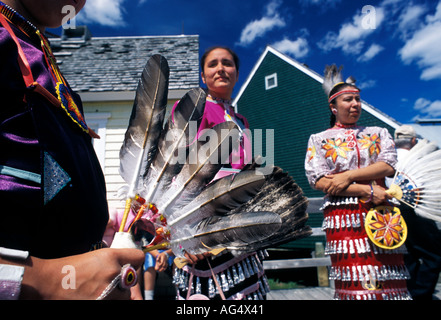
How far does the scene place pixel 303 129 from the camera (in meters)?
12.9

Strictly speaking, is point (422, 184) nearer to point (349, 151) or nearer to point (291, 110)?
point (349, 151)

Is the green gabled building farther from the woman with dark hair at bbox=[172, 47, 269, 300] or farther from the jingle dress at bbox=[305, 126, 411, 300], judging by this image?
the woman with dark hair at bbox=[172, 47, 269, 300]

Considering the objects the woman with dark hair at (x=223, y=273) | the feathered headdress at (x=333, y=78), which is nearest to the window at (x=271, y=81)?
the feathered headdress at (x=333, y=78)

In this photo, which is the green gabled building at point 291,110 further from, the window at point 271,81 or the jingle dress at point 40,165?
the jingle dress at point 40,165

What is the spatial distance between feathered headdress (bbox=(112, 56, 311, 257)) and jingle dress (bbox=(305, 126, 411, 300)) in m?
1.69

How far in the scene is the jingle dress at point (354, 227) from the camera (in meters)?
2.36

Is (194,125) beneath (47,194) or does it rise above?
above

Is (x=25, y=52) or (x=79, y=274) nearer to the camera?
(x=79, y=274)

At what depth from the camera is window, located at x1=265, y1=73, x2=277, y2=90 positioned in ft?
47.0

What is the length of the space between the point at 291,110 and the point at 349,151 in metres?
11.3
